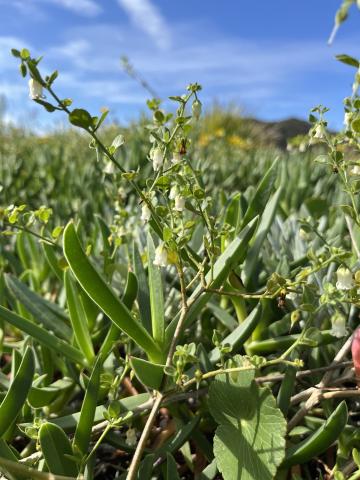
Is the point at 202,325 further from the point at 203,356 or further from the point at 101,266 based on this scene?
the point at 101,266

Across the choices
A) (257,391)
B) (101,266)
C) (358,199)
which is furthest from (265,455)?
(358,199)

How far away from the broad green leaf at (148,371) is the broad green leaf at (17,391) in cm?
17

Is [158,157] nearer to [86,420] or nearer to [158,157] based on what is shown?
[158,157]

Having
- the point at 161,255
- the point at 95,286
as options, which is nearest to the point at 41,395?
the point at 95,286

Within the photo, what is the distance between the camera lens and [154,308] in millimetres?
993

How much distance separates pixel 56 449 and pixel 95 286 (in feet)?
0.88

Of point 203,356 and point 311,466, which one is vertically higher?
point 203,356

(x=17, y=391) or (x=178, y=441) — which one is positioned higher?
(x=17, y=391)

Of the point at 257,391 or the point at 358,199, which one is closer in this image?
the point at 257,391

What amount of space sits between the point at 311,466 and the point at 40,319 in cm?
68

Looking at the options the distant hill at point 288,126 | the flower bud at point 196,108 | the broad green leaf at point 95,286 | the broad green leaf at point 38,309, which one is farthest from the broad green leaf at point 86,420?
the distant hill at point 288,126

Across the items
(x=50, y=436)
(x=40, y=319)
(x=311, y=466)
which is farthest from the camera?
(x=40, y=319)

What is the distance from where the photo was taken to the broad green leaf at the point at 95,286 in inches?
36.0

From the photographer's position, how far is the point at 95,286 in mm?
922
